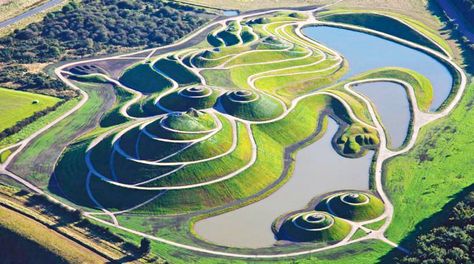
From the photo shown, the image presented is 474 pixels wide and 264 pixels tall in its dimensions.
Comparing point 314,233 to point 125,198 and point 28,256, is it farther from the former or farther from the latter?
point 28,256

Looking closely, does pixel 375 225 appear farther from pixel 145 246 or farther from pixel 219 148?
pixel 145 246

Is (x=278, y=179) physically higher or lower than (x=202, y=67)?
lower

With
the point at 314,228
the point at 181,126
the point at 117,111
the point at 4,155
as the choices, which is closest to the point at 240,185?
the point at 181,126

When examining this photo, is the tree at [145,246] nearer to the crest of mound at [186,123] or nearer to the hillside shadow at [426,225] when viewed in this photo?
Result: the crest of mound at [186,123]

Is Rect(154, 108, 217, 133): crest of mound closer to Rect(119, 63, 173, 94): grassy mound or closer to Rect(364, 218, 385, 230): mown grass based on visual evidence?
Rect(119, 63, 173, 94): grassy mound

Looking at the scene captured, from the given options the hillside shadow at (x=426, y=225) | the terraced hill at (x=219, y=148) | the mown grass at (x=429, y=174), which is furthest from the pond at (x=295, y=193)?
the hillside shadow at (x=426, y=225)

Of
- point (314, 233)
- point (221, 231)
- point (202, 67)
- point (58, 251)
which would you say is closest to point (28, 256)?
point (58, 251)
